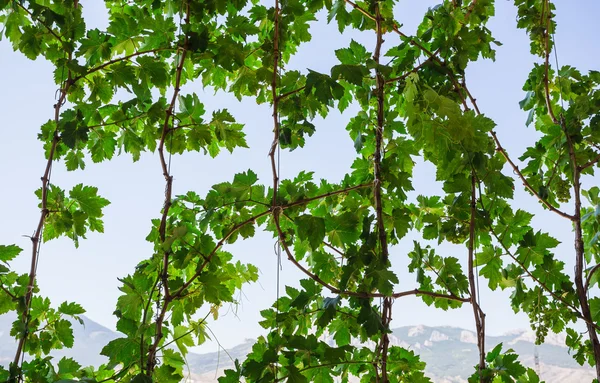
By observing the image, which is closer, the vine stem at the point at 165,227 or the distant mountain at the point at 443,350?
the vine stem at the point at 165,227

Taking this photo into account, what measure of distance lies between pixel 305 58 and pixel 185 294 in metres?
0.86

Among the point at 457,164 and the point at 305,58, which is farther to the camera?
the point at 305,58

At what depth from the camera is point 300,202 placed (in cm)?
127

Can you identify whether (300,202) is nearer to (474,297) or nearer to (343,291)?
(343,291)

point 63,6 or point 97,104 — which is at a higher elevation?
point 63,6

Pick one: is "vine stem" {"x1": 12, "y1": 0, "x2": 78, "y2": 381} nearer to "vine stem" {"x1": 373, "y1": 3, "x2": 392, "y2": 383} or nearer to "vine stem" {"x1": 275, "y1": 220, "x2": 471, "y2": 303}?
"vine stem" {"x1": 275, "y1": 220, "x2": 471, "y2": 303}

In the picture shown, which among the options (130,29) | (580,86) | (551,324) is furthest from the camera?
(580,86)

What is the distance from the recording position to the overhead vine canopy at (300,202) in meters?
1.20

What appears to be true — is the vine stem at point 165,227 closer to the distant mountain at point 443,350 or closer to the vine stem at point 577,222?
the distant mountain at point 443,350

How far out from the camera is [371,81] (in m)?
1.45

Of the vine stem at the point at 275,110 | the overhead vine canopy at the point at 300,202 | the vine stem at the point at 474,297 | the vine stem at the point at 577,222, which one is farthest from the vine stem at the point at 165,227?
the vine stem at the point at 577,222

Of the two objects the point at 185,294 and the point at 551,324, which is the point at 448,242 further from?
the point at 185,294

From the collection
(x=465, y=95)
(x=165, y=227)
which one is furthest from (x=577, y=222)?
(x=165, y=227)

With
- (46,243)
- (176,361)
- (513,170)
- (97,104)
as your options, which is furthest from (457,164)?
(46,243)
